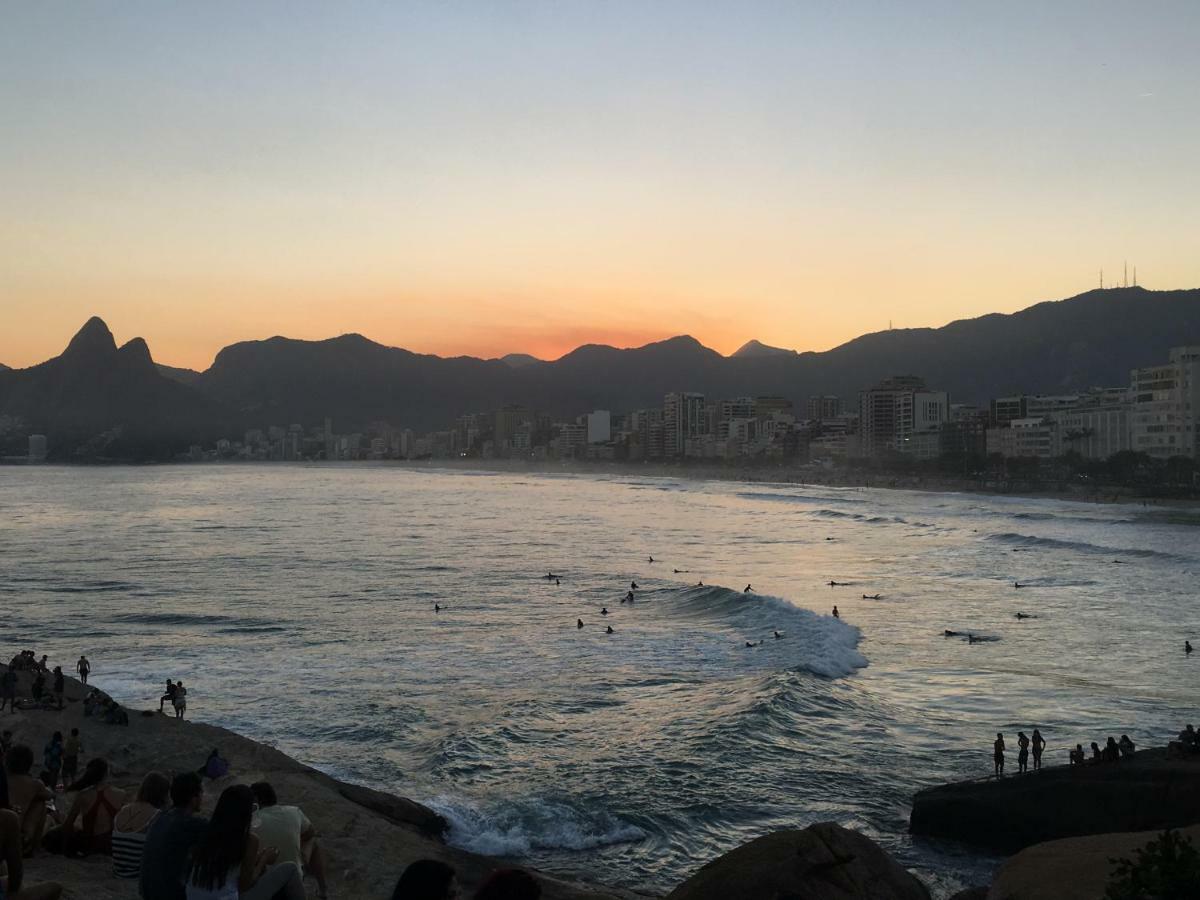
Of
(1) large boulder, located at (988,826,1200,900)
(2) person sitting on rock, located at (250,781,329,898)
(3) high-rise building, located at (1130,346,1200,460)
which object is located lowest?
(1) large boulder, located at (988,826,1200,900)

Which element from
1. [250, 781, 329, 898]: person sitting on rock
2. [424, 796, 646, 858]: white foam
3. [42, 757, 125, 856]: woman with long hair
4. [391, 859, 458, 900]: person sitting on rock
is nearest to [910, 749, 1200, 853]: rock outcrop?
[424, 796, 646, 858]: white foam

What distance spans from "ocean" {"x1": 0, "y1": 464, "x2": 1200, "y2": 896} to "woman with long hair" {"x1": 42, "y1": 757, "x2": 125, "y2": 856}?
→ 19.1 ft

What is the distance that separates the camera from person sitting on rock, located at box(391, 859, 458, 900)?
123 inches

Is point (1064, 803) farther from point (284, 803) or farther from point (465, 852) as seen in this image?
point (284, 803)

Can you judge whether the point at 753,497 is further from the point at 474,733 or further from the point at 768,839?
the point at 768,839

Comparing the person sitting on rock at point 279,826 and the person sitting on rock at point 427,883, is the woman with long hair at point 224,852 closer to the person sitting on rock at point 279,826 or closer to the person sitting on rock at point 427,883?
the person sitting on rock at point 427,883

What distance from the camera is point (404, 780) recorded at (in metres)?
16.5

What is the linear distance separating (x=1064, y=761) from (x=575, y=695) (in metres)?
10.6

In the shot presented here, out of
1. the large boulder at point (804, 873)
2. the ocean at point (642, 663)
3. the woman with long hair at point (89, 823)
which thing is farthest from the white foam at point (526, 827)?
the large boulder at point (804, 873)

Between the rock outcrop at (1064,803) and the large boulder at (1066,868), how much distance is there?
8.66 feet

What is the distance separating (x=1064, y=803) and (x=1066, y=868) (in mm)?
4697

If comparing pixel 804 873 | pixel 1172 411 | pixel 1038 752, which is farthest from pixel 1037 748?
pixel 1172 411

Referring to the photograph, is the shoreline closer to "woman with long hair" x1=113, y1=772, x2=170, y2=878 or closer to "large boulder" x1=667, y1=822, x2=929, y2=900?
"woman with long hair" x1=113, y1=772, x2=170, y2=878

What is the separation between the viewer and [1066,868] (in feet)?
29.8
